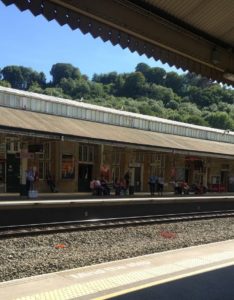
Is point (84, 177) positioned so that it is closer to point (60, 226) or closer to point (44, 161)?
point (44, 161)

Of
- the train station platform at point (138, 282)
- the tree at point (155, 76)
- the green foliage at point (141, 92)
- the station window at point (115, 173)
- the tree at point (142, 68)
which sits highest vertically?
the tree at point (142, 68)

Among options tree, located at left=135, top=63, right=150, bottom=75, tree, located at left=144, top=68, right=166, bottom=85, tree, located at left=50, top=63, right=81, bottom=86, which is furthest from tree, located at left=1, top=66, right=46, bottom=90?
tree, located at left=135, top=63, right=150, bottom=75

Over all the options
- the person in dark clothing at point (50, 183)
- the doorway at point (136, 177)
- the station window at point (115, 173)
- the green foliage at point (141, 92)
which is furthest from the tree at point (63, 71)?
the person in dark clothing at point (50, 183)

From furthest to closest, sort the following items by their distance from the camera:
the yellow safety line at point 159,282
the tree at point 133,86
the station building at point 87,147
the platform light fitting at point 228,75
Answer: the tree at point 133,86 < the station building at point 87,147 < the platform light fitting at point 228,75 < the yellow safety line at point 159,282

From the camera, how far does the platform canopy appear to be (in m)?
5.90

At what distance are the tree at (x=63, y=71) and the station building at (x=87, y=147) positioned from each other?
136431 millimetres

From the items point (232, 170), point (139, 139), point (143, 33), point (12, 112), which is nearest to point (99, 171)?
point (139, 139)

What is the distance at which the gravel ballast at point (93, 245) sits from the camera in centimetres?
989

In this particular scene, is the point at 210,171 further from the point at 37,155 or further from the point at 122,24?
the point at 122,24

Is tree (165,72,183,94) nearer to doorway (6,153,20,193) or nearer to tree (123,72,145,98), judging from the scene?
tree (123,72,145,98)

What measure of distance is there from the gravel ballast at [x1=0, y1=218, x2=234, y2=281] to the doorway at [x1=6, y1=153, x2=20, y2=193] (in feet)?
49.1

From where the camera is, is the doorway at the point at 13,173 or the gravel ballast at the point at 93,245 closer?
the gravel ballast at the point at 93,245

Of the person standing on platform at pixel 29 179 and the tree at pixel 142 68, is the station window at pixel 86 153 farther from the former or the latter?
the tree at pixel 142 68

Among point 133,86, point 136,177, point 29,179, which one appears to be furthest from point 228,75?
point 133,86
